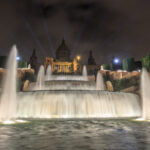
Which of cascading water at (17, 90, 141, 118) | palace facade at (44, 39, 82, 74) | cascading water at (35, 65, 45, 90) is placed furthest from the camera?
→ palace facade at (44, 39, 82, 74)

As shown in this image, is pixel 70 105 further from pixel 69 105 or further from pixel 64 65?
pixel 64 65

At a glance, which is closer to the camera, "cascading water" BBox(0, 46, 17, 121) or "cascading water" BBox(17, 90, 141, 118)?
"cascading water" BBox(0, 46, 17, 121)

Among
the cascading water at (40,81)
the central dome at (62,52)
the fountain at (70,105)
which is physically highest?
the central dome at (62,52)

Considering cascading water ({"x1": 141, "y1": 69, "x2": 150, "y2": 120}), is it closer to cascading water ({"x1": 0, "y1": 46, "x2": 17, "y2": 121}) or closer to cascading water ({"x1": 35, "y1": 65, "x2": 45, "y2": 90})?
cascading water ({"x1": 0, "y1": 46, "x2": 17, "y2": 121})

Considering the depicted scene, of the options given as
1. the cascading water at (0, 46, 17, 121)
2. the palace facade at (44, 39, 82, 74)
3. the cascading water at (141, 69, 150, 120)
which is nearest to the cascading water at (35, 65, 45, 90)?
the cascading water at (0, 46, 17, 121)

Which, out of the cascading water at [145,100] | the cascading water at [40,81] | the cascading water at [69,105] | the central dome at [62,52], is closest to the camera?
the cascading water at [145,100]

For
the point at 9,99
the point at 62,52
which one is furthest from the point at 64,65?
the point at 9,99

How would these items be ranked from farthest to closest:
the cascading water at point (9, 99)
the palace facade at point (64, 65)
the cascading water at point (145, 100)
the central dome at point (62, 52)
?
the central dome at point (62, 52), the palace facade at point (64, 65), the cascading water at point (145, 100), the cascading water at point (9, 99)

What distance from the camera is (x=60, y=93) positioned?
15.2m

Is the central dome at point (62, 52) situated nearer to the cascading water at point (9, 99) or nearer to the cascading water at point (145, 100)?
the cascading water at point (145, 100)

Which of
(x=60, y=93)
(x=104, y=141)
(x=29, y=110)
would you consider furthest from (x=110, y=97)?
(x=104, y=141)

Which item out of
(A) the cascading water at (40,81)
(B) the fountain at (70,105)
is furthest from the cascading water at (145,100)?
(A) the cascading water at (40,81)

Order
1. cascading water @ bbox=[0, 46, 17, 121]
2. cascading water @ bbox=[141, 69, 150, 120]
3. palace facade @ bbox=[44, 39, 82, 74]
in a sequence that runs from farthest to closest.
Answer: palace facade @ bbox=[44, 39, 82, 74]
cascading water @ bbox=[141, 69, 150, 120]
cascading water @ bbox=[0, 46, 17, 121]

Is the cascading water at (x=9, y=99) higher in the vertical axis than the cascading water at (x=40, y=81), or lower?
lower
